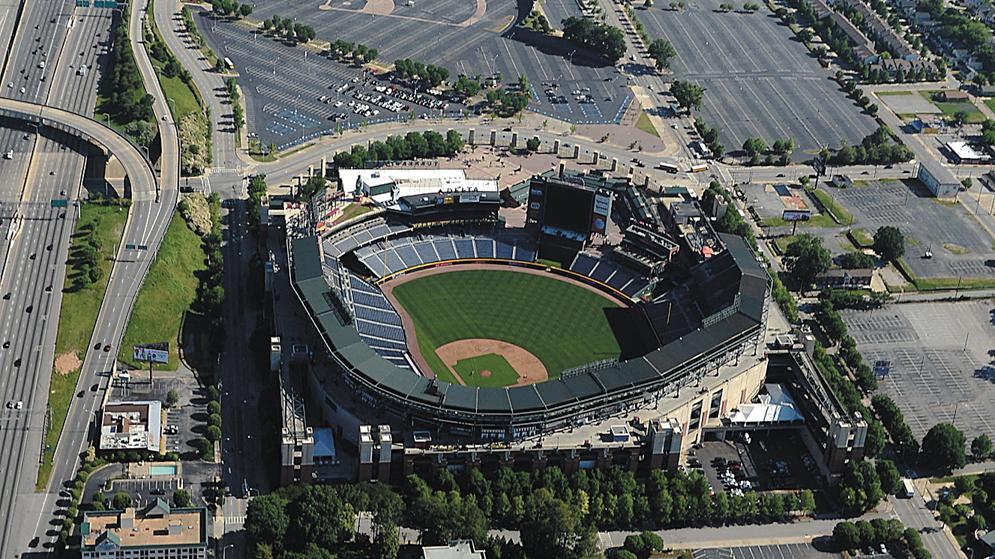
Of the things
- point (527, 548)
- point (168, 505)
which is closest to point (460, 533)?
point (527, 548)

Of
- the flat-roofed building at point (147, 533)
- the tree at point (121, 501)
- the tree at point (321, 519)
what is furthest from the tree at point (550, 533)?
the tree at point (121, 501)

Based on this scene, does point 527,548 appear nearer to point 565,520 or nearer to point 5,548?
point 565,520

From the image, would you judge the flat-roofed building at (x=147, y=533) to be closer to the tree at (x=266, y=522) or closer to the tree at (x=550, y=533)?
the tree at (x=266, y=522)

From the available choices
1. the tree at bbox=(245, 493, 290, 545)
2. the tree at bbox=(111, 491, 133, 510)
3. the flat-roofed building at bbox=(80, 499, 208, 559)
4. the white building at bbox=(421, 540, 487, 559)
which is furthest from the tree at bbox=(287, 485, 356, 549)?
the tree at bbox=(111, 491, 133, 510)

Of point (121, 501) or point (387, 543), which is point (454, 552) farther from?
point (121, 501)

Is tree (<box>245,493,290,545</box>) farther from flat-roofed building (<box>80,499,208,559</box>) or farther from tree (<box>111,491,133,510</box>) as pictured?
tree (<box>111,491,133,510</box>)

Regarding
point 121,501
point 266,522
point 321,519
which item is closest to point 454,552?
point 321,519
